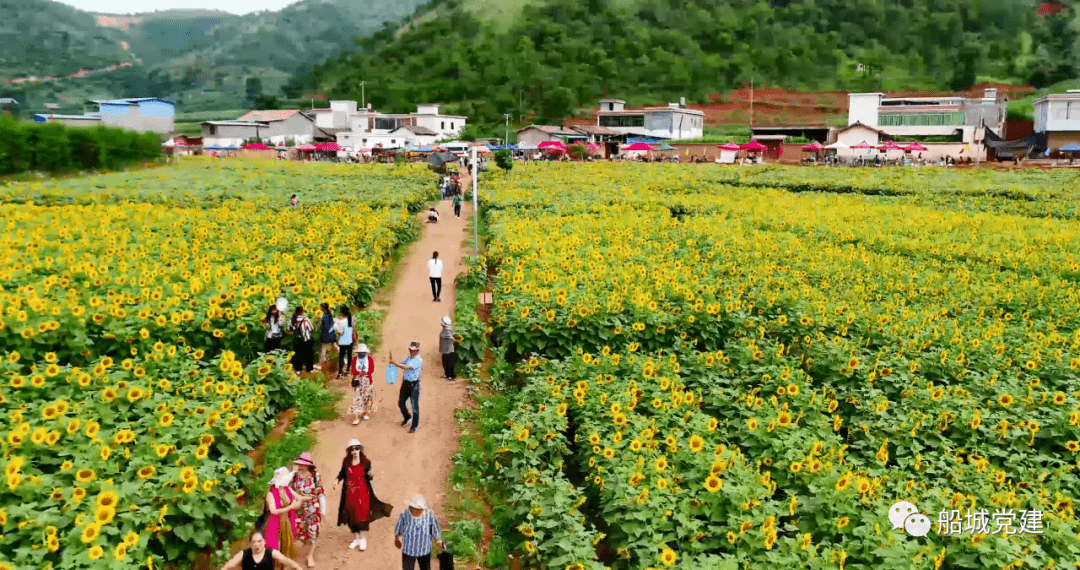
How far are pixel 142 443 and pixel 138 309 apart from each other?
17.4 ft

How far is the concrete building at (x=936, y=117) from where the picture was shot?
74.3 m

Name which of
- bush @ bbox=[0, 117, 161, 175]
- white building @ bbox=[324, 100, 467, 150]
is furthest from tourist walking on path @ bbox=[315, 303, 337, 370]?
white building @ bbox=[324, 100, 467, 150]

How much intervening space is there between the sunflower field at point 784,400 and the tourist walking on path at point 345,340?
264cm

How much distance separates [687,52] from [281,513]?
465ft

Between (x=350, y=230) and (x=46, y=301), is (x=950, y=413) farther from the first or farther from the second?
(x=350, y=230)

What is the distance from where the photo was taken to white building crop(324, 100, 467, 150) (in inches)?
3135

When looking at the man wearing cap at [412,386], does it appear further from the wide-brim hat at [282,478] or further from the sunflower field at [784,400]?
the wide-brim hat at [282,478]

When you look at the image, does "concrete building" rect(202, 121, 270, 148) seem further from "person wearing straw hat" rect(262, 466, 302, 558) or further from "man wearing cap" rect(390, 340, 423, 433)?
"person wearing straw hat" rect(262, 466, 302, 558)

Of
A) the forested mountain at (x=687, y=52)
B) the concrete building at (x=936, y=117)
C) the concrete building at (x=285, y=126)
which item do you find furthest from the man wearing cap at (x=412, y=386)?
the forested mountain at (x=687, y=52)

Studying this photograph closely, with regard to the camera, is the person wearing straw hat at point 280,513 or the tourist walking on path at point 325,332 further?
the tourist walking on path at point 325,332

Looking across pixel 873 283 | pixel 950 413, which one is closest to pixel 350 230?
pixel 873 283

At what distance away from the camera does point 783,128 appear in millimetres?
84125

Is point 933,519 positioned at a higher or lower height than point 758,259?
Result: lower

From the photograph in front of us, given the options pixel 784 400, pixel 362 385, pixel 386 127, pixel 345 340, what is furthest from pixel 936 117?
pixel 362 385
